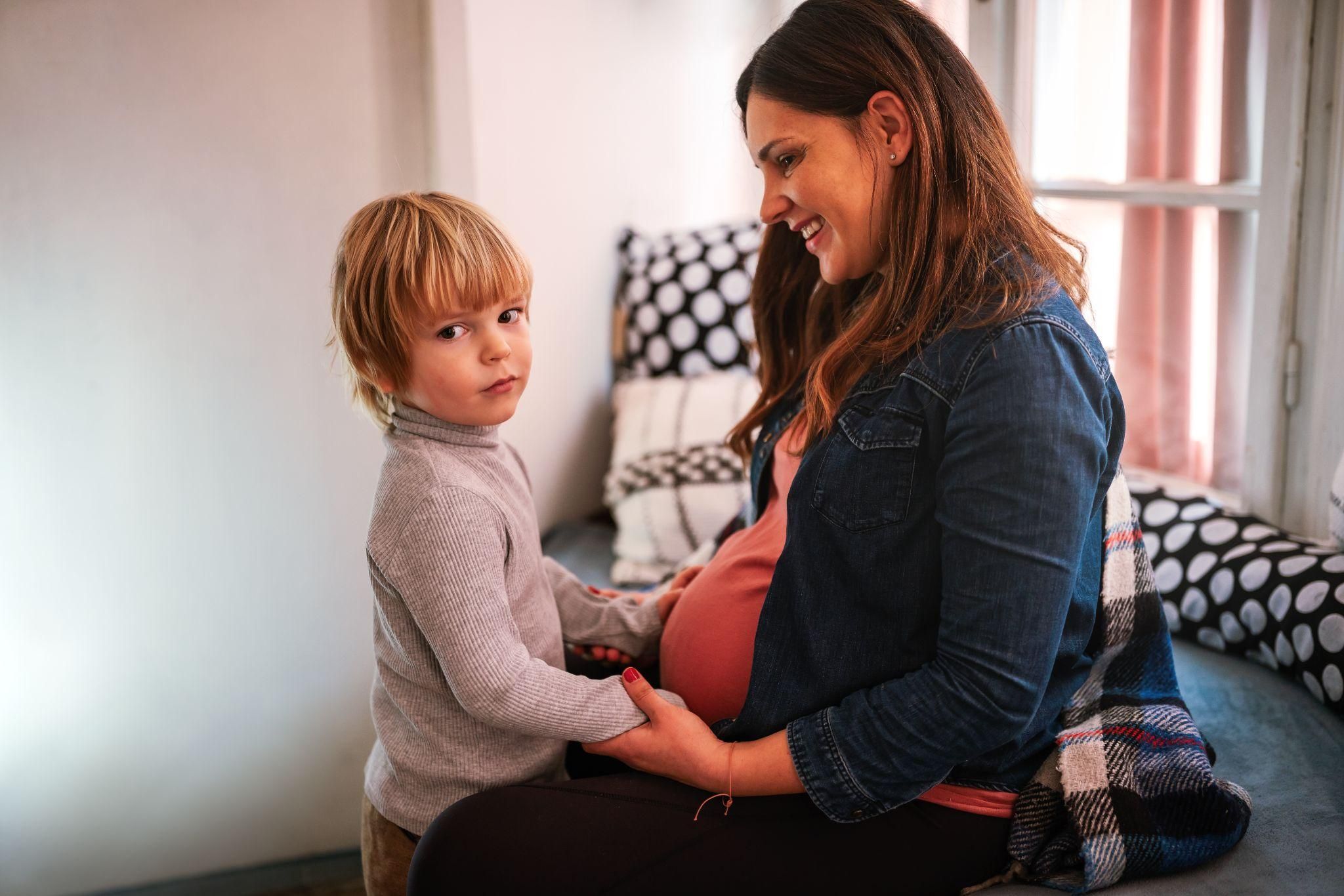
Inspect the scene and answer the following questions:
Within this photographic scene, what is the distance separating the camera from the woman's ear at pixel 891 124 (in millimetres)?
1041

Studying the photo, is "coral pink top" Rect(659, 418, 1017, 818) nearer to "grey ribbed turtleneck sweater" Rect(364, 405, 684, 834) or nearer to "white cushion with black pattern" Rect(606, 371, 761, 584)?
"grey ribbed turtleneck sweater" Rect(364, 405, 684, 834)

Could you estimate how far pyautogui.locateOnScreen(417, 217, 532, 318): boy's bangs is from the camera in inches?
42.8

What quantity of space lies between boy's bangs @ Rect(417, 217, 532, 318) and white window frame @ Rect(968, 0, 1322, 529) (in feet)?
3.78

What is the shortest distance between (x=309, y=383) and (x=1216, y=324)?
1.53 metres

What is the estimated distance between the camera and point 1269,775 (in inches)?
47.8

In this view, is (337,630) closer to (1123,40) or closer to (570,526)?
(570,526)

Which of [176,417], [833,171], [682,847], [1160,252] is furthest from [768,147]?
[176,417]

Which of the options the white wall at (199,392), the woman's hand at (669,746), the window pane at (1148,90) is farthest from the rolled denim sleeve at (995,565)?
the white wall at (199,392)

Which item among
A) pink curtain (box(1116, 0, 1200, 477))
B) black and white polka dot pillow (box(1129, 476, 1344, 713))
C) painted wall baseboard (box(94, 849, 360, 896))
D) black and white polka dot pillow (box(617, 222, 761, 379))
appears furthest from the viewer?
black and white polka dot pillow (box(617, 222, 761, 379))

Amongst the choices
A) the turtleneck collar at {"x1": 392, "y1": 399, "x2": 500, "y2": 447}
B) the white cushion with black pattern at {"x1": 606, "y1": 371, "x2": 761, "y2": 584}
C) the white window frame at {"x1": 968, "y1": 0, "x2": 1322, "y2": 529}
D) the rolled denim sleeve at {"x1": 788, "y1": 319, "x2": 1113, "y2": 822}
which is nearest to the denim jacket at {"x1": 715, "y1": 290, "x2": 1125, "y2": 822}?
Result: the rolled denim sleeve at {"x1": 788, "y1": 319, "x2": 1113, "y2": 822}

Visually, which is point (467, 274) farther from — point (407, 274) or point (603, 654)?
point (603, 654)

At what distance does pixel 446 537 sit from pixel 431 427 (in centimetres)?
15

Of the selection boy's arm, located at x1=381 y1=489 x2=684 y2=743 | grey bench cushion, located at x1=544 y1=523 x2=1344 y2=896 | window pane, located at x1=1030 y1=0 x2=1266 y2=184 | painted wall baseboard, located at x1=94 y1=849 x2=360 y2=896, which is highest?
window pane, located at x1=1030 y1=0 x2=1266 y2=184

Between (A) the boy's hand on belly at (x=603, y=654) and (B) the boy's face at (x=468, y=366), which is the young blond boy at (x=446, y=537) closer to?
(B) the boy's face at (x=468, y=366)
